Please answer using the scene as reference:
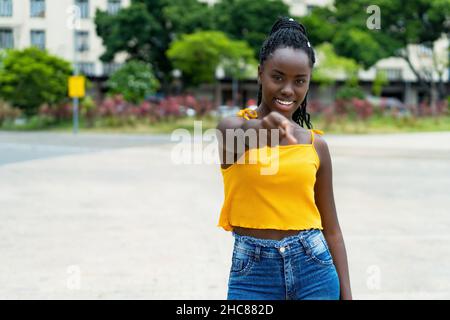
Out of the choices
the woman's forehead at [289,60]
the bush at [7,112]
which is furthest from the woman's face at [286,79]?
the bush at [7,112]

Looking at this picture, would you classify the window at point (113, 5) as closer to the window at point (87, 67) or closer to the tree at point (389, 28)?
the window at point (87, 67)

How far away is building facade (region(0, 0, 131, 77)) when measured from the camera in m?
45.2

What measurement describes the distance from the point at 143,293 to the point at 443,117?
29.6 m

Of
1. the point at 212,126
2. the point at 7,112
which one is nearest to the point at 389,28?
the point at 212,126

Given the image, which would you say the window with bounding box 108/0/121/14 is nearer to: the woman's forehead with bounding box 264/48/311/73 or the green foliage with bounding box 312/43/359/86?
the green foliage with bounding box 312/43/359/86

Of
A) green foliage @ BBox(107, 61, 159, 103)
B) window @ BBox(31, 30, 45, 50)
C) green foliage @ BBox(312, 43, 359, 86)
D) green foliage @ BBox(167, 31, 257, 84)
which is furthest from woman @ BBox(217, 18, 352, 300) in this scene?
window @ BBox(31, 30, 45, 50)

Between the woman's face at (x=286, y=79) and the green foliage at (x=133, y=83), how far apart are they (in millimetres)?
33282

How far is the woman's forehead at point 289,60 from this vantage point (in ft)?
6.51

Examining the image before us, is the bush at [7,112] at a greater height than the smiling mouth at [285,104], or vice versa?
the smiling mouth at [285,104]

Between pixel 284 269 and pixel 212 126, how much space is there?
2611 centimetres

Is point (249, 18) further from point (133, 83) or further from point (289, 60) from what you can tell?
point (289, 60)

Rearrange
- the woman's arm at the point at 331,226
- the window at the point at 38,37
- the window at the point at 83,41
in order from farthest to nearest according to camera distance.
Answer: the window at the point at 83,41, the window at the point at 38,37, the woman's arm at the point at 331,226

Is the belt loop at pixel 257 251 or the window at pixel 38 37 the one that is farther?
the window at pixel 38 37
